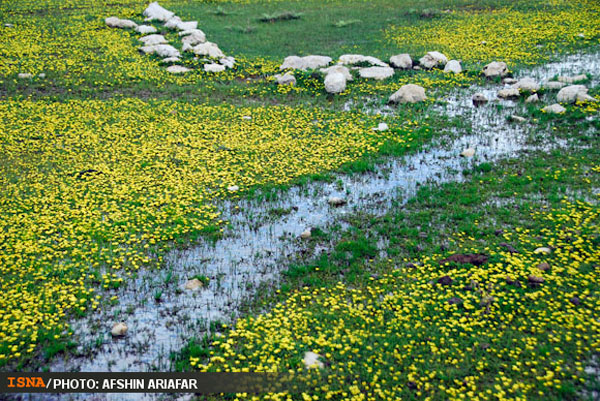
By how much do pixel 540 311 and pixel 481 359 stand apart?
5.84 feet

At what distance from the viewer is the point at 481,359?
8.32 meters

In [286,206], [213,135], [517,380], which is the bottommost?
[517,380]

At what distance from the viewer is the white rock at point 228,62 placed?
79.5 feet

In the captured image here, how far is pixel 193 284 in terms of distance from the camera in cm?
1042

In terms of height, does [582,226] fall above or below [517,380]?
above

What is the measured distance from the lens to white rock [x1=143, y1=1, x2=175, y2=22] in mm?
32031

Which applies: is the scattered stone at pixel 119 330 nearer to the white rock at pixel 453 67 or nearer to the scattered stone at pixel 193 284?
the scattered stone at pixel 193 284

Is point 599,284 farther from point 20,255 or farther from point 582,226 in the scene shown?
point 20,255

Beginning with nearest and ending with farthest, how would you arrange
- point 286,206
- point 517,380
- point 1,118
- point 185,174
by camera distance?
point 517,380, point 286,206, point 185,174, point 1,118

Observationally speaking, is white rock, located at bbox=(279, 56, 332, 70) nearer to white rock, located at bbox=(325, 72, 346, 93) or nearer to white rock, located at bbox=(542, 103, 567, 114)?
white rock, located at bbox=(325, 72, 346, 93)

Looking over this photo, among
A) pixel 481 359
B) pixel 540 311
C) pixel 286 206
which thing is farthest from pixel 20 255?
pixel 540 311

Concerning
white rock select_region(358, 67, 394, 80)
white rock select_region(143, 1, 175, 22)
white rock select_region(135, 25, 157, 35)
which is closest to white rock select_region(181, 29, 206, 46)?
white rock select_region(135, 25, 157, 35)

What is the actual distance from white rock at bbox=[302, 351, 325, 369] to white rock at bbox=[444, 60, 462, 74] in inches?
705

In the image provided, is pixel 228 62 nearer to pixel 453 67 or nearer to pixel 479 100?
pixel 453 67
